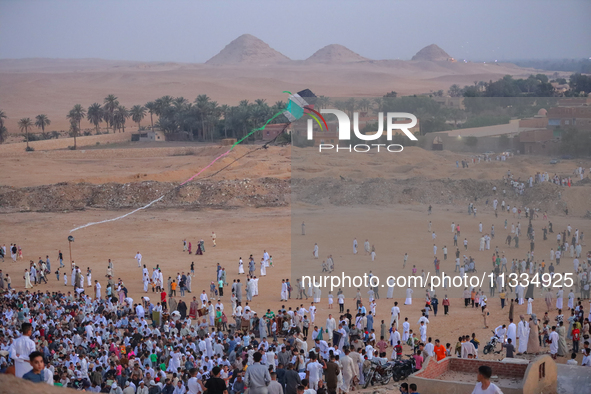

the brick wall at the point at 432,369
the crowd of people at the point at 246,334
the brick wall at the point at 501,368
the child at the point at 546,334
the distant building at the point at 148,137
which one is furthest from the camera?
the distant building at the point at 148,137

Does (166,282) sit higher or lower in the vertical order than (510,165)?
lower

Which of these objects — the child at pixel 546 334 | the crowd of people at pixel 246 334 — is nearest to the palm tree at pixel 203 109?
the crowd of people at pixel 246 334

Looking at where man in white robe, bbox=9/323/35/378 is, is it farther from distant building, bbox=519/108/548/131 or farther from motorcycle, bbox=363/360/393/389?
distant building, bbox=519/108/548/131

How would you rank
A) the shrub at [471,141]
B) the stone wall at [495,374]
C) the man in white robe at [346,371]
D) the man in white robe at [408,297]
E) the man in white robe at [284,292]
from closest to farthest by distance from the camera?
the stone wall at [495,374] < the man in white robe at [346,371] < the man in white robe at [408,297] < the man in white robe at [284,292] < the shrub at [471,141]

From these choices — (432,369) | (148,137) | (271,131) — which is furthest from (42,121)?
(432,369)

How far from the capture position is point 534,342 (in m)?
17.5

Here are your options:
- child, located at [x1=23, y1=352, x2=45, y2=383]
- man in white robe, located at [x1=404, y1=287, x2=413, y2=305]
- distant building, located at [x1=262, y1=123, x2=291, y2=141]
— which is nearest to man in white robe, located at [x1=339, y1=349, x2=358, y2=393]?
child, located at [x1=23, y1=352, x2=45, y2=383]

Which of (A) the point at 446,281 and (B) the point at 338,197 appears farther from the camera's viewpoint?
(B) the point at 338,197

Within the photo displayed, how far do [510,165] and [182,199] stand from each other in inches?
983

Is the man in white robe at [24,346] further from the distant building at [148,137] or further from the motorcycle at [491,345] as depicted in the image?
the distant building at [148,137]

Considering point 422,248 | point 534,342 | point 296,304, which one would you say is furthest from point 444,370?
point 422,248

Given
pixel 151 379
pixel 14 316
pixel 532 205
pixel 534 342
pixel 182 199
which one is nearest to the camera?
pixel 151 379

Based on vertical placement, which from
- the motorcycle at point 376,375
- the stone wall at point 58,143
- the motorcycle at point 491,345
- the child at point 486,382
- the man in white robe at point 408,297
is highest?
the stone wall at point 58,143

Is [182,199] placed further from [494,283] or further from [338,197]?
[494,283]
